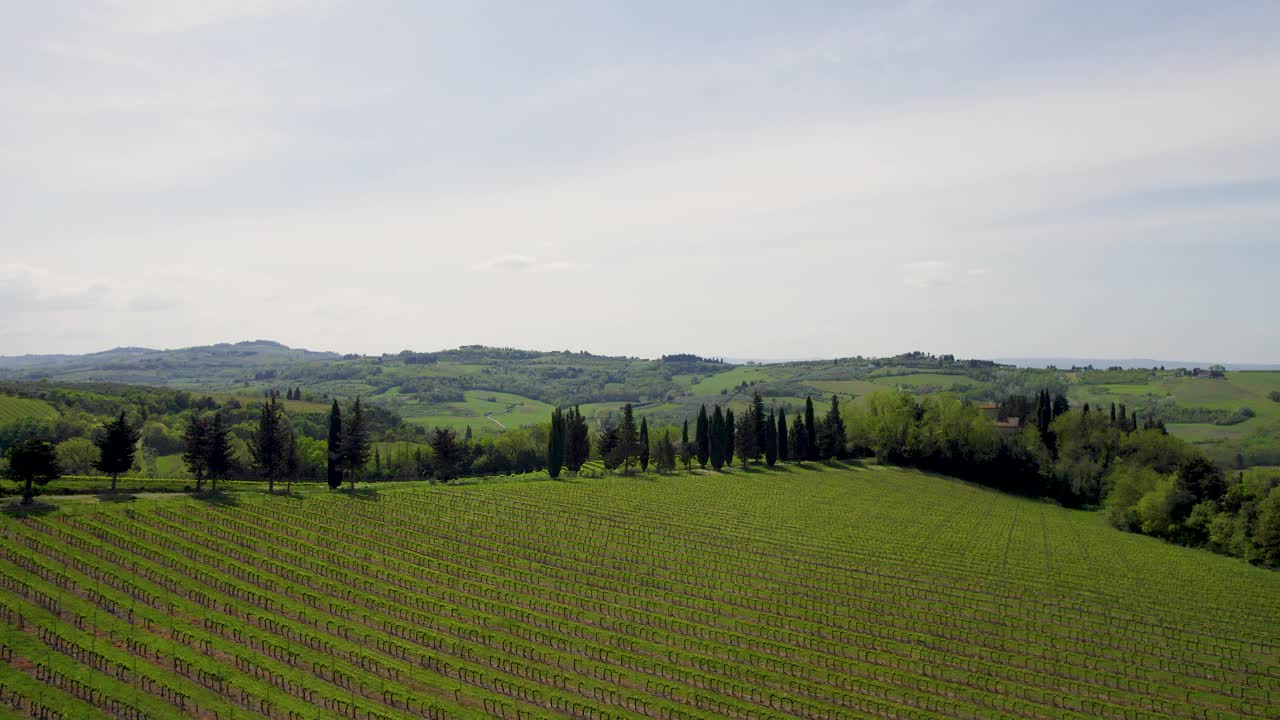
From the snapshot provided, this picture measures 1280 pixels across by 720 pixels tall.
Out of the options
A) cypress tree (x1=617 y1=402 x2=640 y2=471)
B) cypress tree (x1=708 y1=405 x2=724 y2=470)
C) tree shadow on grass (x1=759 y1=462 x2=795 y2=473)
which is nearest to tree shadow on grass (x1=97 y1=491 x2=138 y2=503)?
cypress tree (x1=617 y1=402 x2=640 y2=471)

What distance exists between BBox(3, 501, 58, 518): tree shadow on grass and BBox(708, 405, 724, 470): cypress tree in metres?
83.5

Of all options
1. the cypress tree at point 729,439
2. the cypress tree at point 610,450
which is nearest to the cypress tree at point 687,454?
the cypress tree at point 729,439

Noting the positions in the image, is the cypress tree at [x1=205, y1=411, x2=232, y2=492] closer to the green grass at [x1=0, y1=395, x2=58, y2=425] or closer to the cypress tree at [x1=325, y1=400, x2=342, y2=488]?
the cypress tree at [x1=325, y1=400, x2=342, y2=488]

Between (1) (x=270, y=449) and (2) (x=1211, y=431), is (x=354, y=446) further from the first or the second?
(2) (x=1211, y=431)

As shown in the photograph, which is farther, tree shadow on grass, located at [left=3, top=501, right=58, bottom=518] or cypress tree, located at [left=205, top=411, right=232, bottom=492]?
cypress tree, located at [left=205, top=411, right=232, bottom=492]

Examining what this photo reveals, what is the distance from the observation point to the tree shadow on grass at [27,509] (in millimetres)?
55119

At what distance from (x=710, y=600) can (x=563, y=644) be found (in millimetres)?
13496

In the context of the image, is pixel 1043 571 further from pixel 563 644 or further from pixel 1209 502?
pixel 563 644

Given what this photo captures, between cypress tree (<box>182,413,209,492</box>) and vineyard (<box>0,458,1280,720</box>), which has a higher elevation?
cypress tree (<box>182,413,209,492</box>)

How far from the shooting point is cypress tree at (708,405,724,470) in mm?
117625

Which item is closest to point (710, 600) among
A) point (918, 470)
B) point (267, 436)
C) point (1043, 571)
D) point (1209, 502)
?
point (1043, 571)

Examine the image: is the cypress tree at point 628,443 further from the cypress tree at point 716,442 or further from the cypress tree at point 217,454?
the cypress tree at point 217,454

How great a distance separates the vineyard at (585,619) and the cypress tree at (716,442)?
3967 cm

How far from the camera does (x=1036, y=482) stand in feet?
399
